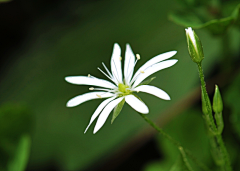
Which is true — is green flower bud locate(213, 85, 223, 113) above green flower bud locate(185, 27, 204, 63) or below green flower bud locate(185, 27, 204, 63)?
below

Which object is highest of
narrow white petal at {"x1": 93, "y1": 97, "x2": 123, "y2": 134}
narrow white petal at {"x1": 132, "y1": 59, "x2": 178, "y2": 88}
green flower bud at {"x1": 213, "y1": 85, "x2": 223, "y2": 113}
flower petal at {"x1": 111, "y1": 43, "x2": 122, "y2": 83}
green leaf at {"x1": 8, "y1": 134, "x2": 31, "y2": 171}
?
flower petal at {"x1": 111, "y1": 43, "x2": 122, "y2": 83}

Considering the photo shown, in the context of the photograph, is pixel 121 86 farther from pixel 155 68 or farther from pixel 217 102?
pixel 217 102

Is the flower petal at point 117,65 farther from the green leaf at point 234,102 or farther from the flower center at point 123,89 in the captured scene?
the green leaf at point 234,102

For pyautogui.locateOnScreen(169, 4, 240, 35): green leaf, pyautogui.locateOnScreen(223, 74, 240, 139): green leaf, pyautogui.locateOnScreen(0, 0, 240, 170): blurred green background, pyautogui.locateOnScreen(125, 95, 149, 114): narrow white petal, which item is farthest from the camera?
pyautogui.locateOnScreen(0, 0, 240, 170): blurred green background

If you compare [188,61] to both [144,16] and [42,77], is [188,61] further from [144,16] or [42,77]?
[42,77]

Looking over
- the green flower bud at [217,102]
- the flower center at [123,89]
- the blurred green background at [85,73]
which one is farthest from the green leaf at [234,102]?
the flower center at [123,89]

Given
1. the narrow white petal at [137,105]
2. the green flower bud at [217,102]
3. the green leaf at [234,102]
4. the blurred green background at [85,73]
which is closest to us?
the narrow white petal at [137,105]

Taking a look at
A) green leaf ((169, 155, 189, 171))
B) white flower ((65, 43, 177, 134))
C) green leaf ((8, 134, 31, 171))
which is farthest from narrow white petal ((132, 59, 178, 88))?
green leaf ((8, 134, 31, 171))

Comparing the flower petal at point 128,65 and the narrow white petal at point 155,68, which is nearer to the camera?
the narrow white petal at point 155,68

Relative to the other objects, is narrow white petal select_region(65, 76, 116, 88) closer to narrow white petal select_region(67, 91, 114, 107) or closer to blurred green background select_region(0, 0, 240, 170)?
narrow white petal select_region(67, 91, 114, 107)
